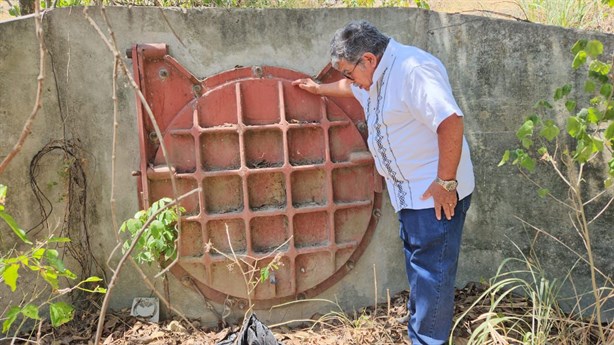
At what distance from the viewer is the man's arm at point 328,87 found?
123 inches

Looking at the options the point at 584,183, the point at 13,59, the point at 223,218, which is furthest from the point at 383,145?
the point at 13,59

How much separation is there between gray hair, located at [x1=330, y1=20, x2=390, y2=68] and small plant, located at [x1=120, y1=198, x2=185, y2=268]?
1253 millimetres

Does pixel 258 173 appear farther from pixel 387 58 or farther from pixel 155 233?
pixel 387 58

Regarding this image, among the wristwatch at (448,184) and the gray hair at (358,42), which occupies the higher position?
the gray hair at (358,42)

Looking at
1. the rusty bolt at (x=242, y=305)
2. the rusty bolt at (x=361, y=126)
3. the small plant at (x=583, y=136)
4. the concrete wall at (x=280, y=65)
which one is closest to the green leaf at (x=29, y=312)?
the concrete wall at (x=280, y=65)

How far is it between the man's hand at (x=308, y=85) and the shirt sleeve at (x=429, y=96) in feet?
2.53

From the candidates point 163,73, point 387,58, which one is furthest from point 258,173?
point 387,58

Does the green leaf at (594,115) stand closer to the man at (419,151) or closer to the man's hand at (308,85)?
the man at (419,151)

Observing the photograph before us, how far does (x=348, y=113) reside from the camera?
3.34m

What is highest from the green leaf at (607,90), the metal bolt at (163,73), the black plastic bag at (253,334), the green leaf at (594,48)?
the metal bolt at (163,73)

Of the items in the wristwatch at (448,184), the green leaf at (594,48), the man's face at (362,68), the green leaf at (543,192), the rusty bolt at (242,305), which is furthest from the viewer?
the rusty bolt at (242,305)

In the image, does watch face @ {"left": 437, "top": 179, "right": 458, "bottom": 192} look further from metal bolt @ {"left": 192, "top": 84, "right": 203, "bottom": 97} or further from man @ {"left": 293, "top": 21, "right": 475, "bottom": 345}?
metal bolt @ {"left": 192, "top": 84, "right": 203, "bottom": 97}

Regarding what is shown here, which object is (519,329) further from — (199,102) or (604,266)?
(199,102)

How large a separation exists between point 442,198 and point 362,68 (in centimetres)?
78
